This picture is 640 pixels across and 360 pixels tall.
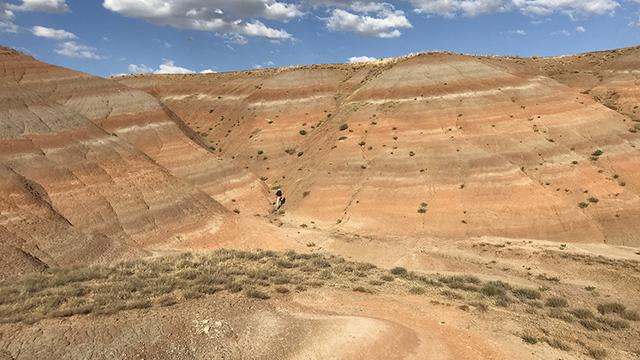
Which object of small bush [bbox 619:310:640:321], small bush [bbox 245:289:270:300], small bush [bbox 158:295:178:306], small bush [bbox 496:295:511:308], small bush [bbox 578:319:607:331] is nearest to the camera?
small bush [bbox 158:295:178:306]

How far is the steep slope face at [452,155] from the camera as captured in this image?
35.9 m

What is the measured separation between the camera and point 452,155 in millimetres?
41656

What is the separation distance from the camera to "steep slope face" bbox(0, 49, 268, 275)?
80.5ft

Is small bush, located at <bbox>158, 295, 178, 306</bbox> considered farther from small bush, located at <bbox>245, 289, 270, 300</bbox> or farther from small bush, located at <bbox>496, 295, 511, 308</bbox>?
small bush, located at <bbox>496, 295, 511, 308</bbox>

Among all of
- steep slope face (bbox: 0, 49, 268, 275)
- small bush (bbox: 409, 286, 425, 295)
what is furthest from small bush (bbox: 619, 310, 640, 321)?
steep slope face (bbox: 0, 49, 268, 275)

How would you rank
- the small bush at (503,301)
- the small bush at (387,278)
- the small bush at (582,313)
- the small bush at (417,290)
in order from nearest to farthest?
1. the small bush at (582,313)
2. the small bush at (503,301)
3. the small bush at (417,290)
4. the small bush at (387,278)

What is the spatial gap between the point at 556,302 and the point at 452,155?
928 inches

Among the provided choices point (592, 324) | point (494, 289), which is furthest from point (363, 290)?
point (592, 324)

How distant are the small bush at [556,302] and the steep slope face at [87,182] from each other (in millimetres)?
19085

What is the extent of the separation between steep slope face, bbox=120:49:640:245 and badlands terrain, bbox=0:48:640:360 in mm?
189

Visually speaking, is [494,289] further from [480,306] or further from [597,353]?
[597,353]

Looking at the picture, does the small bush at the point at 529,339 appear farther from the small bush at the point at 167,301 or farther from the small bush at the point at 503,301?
the small bush at the point at 167,301

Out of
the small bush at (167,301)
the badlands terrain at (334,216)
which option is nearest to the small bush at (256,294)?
the badlands terrain at (334,216)

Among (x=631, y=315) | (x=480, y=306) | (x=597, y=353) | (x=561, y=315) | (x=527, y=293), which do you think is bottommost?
(x=527, y=293)
